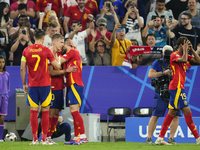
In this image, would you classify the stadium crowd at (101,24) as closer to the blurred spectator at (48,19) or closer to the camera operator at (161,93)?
the blurred spectator at (48,19)

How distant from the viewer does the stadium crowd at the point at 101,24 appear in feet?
35.2

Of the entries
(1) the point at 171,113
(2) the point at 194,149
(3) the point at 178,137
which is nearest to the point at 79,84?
(1) the point at 171,113

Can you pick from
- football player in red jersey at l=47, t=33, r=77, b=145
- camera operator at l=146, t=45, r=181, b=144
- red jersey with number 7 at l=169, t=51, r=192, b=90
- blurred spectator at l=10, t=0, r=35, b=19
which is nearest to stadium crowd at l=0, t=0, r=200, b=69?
blurred spectator at l=10, t=0, r=35, b=19

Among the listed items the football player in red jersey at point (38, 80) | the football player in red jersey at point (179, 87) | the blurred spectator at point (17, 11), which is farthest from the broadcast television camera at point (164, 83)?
the blurred spectator at point (17, 11)

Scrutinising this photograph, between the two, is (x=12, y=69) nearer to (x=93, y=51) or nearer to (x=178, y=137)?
(x=93, y=51)

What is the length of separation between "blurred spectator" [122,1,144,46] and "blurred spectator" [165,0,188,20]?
131cm

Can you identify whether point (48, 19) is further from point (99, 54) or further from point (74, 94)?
point (74, 94)

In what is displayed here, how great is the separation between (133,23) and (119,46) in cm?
141

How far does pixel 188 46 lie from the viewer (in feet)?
22.9

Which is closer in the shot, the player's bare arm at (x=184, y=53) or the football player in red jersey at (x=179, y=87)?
the player's bare arm at (x=184, y=53)

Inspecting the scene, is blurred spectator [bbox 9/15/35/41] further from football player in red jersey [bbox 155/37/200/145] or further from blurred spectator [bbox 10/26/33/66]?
football player in red jersey [bbox 155/37/200/145]

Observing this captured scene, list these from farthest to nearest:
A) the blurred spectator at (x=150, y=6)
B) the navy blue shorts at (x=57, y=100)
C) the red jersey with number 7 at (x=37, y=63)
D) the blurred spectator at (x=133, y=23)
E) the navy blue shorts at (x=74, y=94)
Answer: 1. the blurred spectator at (x=150, y=6)
2. the blurred spectator at (x=133, y=23)
3. the navy blue shorts at (x=57, y=100)
4. the navy blue shorts at (x=74, y=94)
5. the red jersey with number 7 at (x=37, y=63)

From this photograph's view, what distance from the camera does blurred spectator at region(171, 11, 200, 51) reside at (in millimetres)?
11352

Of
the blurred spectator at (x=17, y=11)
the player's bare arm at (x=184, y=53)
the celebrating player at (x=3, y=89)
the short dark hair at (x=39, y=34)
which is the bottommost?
the celebrating player at (x=3, y=89)
